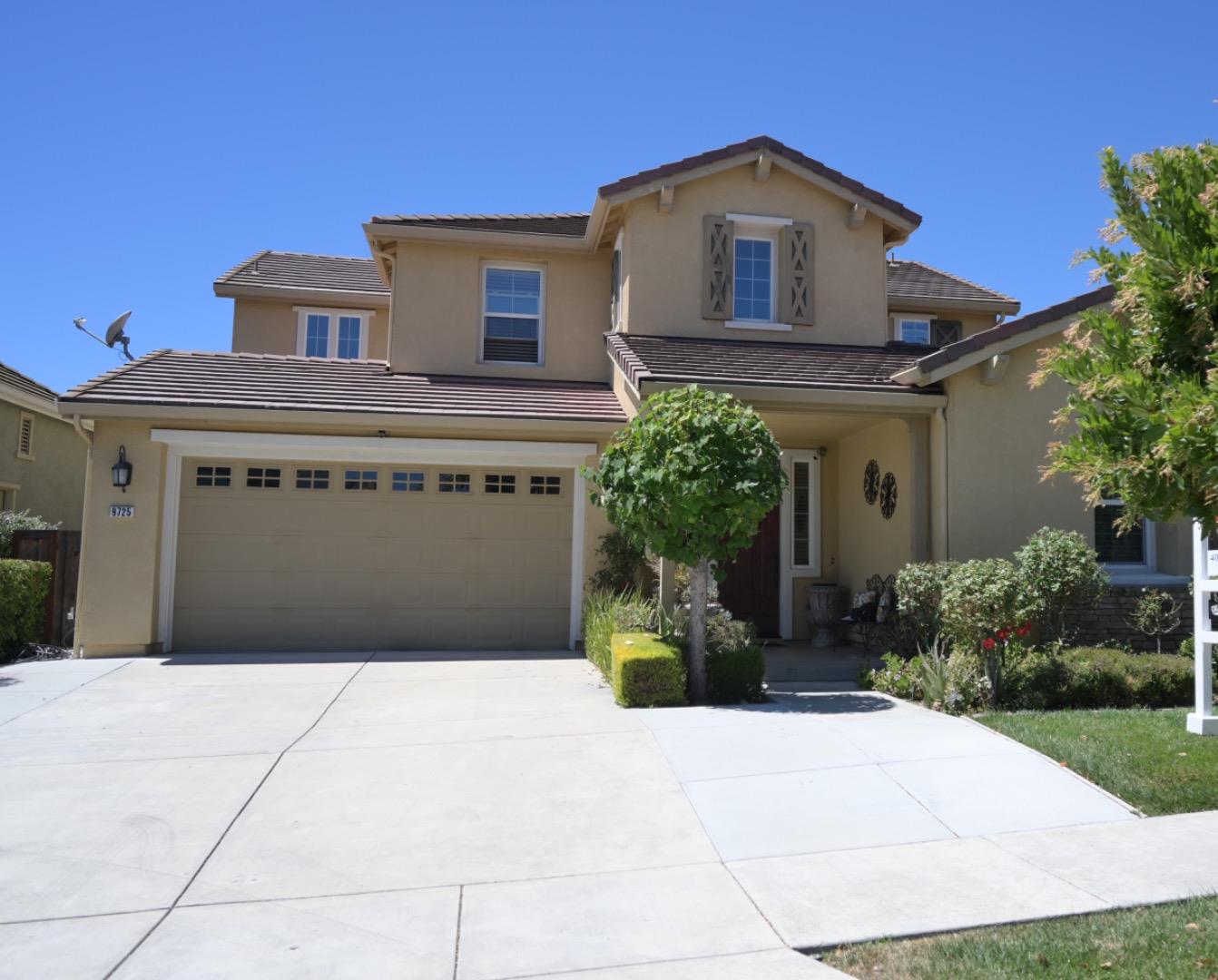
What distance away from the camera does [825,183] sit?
12977 millimetres

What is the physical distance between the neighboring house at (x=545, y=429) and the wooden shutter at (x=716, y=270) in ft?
0.12

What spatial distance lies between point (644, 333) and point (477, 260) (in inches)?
120

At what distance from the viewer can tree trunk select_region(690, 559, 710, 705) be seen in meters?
8.60

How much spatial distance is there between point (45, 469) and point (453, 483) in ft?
41.7

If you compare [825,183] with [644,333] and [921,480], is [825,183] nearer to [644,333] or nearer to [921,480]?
[644,333]

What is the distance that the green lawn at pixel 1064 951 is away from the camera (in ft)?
12.1

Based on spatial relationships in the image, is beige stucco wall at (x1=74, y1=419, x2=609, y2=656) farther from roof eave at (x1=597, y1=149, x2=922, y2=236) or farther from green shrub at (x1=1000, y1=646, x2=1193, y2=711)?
green shrub at (x1=1000, y1=646, x2=1193, y2=711)

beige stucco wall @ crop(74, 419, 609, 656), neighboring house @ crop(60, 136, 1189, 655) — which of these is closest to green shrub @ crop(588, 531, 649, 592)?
neighboring house @ crop(60, 136, 1189, 655)

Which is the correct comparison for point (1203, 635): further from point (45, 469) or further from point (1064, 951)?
point (45, 469)

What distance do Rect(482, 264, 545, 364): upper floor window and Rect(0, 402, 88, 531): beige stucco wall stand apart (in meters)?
9.53

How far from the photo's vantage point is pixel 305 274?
58.0 ft

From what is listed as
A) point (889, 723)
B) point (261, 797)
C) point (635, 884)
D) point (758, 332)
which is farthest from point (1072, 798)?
point (758, 332)

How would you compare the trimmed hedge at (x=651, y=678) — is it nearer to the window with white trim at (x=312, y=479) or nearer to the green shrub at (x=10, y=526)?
the window with white trim at (x=312, y=479)

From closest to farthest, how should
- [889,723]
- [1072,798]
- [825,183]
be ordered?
[1072,798], [889,723], [825,183]
